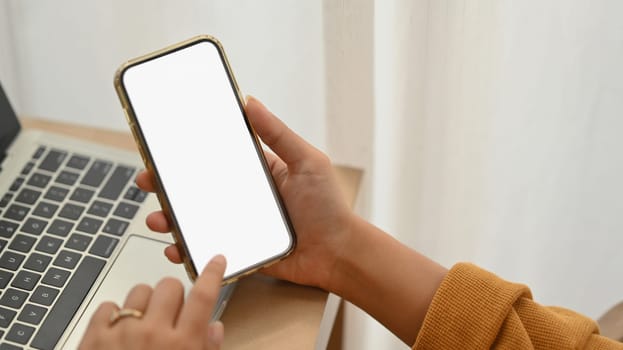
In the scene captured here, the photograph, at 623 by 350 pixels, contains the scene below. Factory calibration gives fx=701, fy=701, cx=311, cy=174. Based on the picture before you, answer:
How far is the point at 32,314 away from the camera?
1.83 feet

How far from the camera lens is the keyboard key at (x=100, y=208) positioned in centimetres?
64

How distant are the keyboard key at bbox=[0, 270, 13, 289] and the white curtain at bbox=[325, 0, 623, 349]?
0.34m

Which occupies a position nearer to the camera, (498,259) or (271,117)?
(271,117)

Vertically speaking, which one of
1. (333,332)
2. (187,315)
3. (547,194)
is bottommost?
(333,332)

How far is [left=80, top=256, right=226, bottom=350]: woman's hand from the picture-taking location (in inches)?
18.7

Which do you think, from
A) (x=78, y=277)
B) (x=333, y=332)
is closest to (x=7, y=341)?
(x=78, y=277)

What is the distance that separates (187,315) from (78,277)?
0.15 meters

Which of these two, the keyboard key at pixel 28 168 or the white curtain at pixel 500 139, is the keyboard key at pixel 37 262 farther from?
the white curtain at pixel 500 139

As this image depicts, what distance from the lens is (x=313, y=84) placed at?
81cm

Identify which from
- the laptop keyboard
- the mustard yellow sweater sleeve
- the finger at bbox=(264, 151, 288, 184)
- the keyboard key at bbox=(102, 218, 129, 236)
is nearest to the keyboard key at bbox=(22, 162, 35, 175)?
the laptop keyboard

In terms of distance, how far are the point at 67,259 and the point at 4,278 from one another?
5 cm

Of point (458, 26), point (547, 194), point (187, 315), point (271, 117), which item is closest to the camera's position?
point (187, 315)

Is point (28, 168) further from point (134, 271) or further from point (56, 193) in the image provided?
point (134, 271)

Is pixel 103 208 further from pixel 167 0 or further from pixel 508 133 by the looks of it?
pixel 508 133
